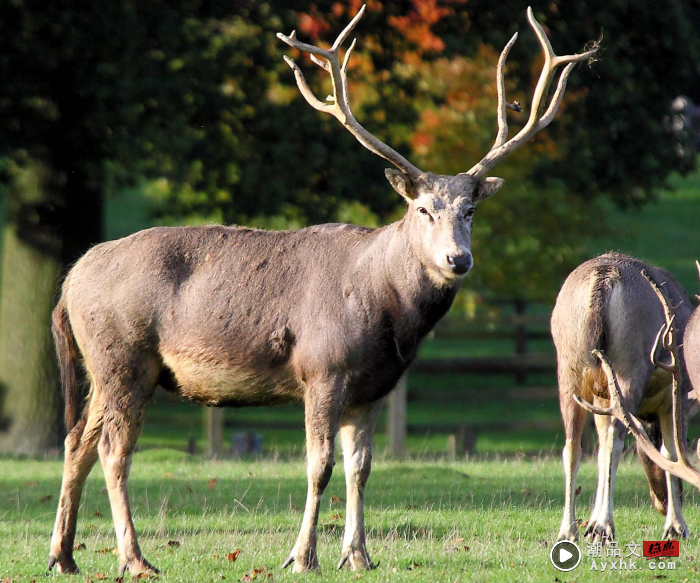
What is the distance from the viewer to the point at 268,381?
688cm

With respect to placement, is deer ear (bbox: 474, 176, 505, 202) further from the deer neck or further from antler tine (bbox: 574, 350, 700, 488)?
antler tine (bbox: 574, 350, 700, 488)

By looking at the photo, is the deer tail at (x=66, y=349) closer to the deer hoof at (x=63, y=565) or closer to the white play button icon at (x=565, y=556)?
the deer hoof at (x=63, y=565)

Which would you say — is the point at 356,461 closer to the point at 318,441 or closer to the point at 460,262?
the point at 318,441

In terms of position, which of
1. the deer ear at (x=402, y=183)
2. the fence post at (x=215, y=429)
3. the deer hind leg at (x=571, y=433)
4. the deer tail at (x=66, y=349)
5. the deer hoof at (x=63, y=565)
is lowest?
the deer hoof at (x=63, y=565)

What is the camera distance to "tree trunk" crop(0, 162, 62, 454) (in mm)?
13641

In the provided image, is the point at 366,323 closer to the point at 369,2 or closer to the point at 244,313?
the point at 244,313

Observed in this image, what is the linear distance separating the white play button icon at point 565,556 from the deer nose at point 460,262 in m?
1.90

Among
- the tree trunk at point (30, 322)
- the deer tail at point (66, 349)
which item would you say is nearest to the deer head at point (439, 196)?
the deer tail at point (66, 349)

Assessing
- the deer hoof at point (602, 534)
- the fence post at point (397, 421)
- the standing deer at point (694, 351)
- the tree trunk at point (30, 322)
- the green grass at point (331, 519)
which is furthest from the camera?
the fence post at point (397, 421)

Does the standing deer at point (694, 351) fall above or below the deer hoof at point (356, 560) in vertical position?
above

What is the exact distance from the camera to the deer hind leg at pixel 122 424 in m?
6.84

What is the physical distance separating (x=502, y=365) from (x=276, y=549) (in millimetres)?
14520

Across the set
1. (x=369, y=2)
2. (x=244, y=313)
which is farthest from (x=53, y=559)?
(x=369, y=2)

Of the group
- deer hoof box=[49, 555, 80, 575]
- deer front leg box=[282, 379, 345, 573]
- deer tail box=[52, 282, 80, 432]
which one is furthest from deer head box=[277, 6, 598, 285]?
deer hoof box=[49, 555, 80, 575]
